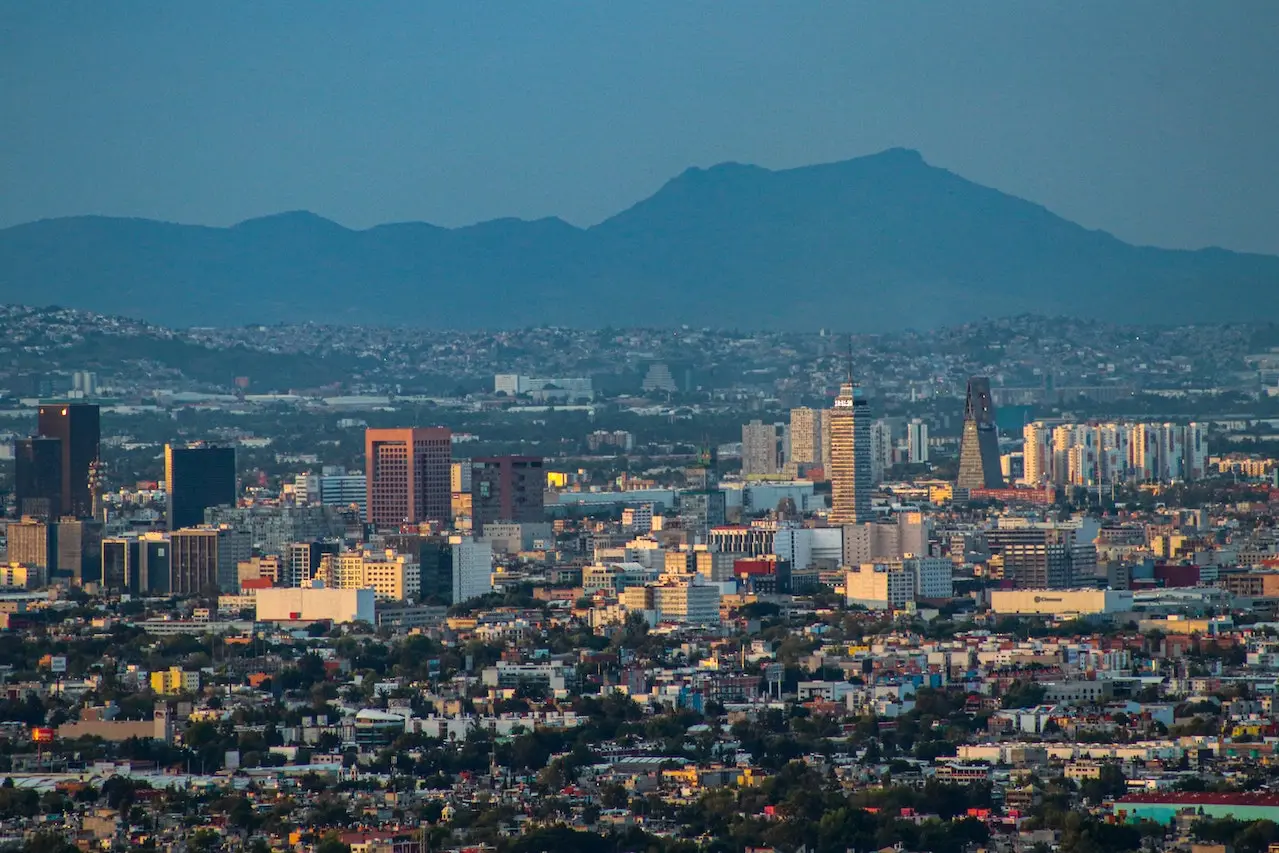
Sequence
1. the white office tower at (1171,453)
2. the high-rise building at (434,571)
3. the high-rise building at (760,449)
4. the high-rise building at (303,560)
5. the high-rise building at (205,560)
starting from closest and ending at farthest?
the high-rise building at (434,571) < the high-rise building at (303,560) < the high-rise building at (205,560) < the white office tower at (1171,453) < the high-rise building at (760,449)

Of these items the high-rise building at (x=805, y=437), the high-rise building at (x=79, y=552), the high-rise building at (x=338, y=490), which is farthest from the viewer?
the high-rise building at (x=805, y=437)

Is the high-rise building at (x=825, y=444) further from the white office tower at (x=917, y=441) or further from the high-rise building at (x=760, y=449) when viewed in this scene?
the white office tower at (x=917, y=441)

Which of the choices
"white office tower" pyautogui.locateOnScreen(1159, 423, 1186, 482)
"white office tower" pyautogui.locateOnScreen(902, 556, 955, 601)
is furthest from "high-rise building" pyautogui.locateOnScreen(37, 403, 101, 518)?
"white office tower" pyautogui.locateOnScreen(1159, 423, 1186, 482)

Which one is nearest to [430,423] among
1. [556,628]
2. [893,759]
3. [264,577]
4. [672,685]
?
[264,577]

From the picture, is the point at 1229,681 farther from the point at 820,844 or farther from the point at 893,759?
the point at 820,844

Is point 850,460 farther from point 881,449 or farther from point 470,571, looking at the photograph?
point 881,449

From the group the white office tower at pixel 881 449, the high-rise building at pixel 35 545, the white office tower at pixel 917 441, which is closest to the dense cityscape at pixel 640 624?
the high-rise building at pixel 35 545

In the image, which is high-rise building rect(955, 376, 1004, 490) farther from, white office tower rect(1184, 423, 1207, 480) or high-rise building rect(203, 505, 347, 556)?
high-rise building rect(203, 505, 347, 556)
